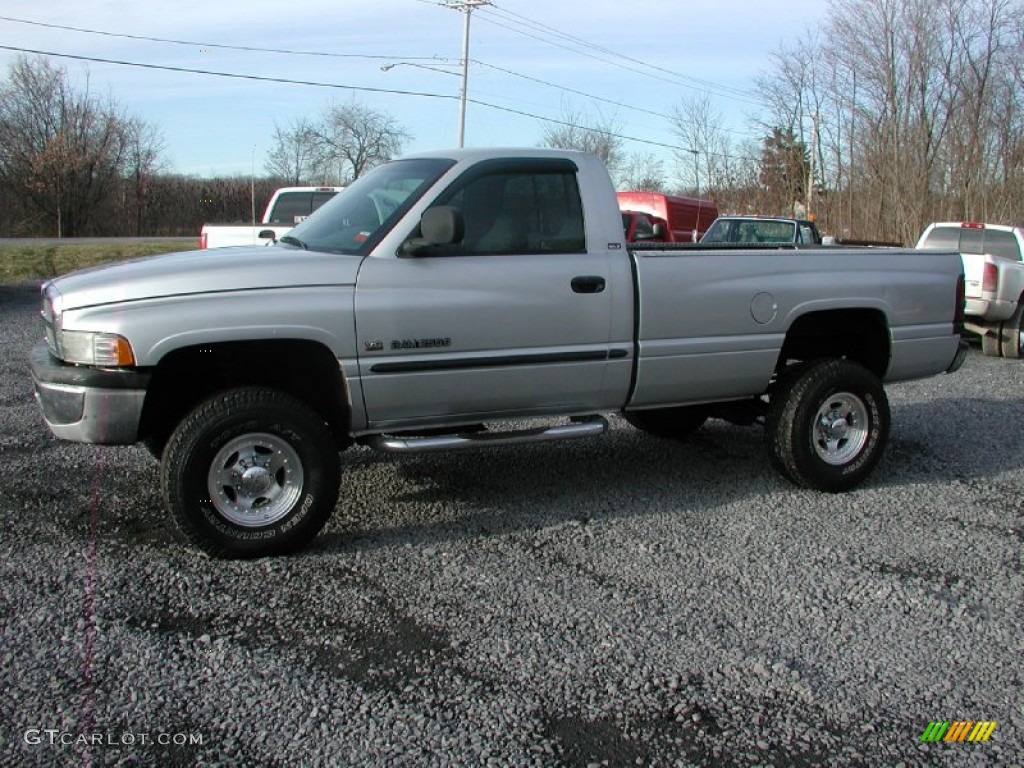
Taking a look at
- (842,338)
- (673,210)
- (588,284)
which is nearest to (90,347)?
(588,284)

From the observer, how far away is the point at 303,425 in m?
4.44

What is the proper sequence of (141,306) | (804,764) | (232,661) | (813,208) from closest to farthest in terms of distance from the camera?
(804,764) → (232,661) → (141,306) → (813,208)

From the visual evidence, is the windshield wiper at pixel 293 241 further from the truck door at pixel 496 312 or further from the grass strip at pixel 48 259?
the grass strip at pixel 48 259

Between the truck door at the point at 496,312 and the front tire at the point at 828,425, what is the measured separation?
1.21 metres

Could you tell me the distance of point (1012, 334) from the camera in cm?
1249

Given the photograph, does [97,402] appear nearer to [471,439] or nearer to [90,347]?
[90,347]

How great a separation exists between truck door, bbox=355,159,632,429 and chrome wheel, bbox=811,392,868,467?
4.79 ft

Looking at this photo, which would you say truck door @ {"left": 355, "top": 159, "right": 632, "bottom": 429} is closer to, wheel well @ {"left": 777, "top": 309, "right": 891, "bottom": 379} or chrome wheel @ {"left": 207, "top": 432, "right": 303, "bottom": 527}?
chrome wheel @ {"left": 207, "top": 432, "right": 303, "bottom": 527}

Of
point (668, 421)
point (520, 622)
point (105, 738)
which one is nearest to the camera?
point (105, 738)

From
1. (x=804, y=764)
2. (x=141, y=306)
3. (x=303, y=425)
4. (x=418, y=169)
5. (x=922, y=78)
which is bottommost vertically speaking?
(x=804, y=764)

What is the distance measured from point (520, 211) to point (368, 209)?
81cm

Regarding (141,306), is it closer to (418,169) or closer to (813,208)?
(418,169)

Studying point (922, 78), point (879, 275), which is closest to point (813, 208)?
point (922, 78)

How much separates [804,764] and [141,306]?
10.4 ft
